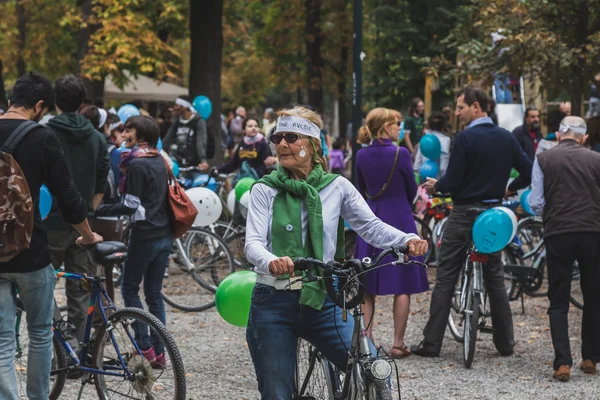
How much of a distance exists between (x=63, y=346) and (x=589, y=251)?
3.93m

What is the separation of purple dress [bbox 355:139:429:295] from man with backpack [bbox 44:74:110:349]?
6.94 ft

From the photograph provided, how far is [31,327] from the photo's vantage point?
5.57 meters

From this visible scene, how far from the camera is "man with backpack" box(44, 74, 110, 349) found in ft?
24.6

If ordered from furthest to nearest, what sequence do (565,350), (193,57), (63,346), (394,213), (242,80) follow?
(242,80) < (193,57) < (394,213) < (565,350) < (63,346)

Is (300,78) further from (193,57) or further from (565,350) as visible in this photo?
(565,350)

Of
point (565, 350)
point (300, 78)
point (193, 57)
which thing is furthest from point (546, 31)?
point (300, 78)

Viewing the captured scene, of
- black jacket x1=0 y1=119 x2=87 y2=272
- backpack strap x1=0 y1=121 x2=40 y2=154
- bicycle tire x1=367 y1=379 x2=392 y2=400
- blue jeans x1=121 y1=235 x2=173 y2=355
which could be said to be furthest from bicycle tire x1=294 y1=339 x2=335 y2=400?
blue jeans x1=121 y1=235 x2=173 y2=355

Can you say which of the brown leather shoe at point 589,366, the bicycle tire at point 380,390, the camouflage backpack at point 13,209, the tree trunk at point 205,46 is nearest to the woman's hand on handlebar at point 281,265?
the bicycle tire at point 380,390

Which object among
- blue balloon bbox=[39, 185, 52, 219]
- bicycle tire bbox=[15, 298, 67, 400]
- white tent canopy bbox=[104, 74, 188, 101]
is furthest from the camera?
white tent canopy bbox=[104, 74, 188, 101]

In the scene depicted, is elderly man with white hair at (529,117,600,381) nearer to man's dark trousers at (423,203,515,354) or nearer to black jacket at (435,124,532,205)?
black jacket at (435,124,532,205)

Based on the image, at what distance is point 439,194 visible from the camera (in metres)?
8.70

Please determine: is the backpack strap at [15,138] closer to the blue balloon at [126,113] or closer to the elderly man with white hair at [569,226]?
the elderly man with white hair at [569,226]

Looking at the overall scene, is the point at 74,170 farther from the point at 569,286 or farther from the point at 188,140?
the point at 188,140

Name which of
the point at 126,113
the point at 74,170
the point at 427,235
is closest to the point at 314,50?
the point at 427,235
